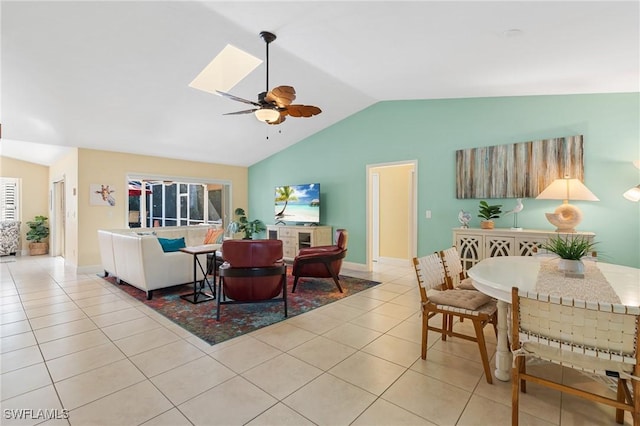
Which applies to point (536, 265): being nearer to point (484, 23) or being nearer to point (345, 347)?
point (345, 347)

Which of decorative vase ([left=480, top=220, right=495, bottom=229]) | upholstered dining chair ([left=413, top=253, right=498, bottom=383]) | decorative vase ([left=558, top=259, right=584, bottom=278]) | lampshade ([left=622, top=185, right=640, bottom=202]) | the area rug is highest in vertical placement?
lampshade ([left=622, top=185, right=640, bottom=202])

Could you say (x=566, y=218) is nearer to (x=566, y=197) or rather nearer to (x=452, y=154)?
(x=566, y=197)

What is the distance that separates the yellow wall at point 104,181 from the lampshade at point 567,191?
285 inches

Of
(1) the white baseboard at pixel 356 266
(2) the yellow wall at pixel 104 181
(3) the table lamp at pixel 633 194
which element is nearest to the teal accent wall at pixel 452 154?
(1) the white baseboard at pixel 356 266

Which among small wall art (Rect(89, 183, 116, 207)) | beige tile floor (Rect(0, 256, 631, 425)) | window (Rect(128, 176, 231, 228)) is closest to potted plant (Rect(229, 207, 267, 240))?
window (Rect(128, 176, 231, 228))

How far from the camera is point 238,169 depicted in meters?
8.42

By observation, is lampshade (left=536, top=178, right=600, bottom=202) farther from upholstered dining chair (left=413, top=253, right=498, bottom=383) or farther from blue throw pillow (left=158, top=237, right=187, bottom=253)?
blue throw pillow (left=158, top=237, right=187, bottom=253)

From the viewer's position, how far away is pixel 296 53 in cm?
361

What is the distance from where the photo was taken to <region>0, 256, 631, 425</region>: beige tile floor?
180cm

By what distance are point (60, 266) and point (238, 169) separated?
14.9 feet

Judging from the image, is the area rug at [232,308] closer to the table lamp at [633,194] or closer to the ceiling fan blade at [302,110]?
the ceiling fan blade at [302,110]

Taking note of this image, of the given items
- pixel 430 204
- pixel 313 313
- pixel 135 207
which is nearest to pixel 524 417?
pixel 313 313

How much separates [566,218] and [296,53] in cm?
386

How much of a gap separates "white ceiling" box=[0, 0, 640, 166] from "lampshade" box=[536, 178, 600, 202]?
1145 millimetres
